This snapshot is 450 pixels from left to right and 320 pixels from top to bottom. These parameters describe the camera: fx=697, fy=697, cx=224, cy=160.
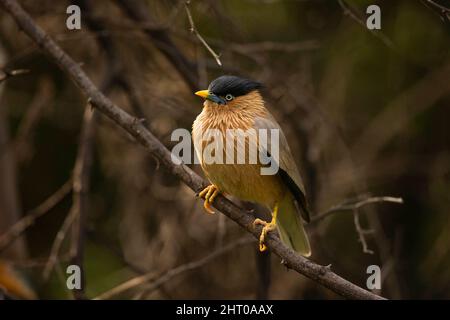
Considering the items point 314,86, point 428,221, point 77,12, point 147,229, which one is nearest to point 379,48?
point 314,86

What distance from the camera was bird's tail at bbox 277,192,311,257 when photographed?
4.02m

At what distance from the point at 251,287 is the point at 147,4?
2.38 meters

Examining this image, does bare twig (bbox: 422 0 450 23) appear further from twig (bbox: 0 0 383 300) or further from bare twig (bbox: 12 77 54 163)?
bare twig (bbox: 12 77 54 163)

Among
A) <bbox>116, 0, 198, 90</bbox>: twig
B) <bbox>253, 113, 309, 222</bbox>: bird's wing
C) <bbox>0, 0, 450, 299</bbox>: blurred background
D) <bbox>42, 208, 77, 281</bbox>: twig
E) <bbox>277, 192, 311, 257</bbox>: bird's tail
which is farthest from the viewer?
<bbox>0, 0, 450, 299</bbox>: blurred background

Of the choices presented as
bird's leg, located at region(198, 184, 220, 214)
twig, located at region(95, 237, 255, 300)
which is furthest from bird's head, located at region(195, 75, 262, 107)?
twig, located at region(95, 237, 255, 300)

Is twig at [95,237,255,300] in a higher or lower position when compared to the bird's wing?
lower

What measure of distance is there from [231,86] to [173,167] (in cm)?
78

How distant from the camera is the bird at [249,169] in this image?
3.58 metres

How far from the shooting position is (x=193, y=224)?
5.70 m

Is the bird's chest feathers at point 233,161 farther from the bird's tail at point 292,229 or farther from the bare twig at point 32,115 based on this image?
the bare twig at point 32,115

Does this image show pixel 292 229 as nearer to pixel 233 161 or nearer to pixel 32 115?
pixel 233 161

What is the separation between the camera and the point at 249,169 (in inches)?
141

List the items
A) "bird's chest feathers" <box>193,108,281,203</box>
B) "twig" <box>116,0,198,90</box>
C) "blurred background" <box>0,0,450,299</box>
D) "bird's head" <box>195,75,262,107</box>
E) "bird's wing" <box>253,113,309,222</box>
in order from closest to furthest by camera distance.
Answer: "bird's chest feathers" <box>193,108,281,203</box> < "bird's wing" <box>253,113,309,222</box> < "bird's head" <box>195,75,262,107</box> < "twig" <box>116,0,198,90</box> < "blurred background" <box>0,0,450,299</box>

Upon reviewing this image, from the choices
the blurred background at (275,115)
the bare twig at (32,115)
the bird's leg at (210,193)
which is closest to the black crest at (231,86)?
the bird's leg at (210,193)
